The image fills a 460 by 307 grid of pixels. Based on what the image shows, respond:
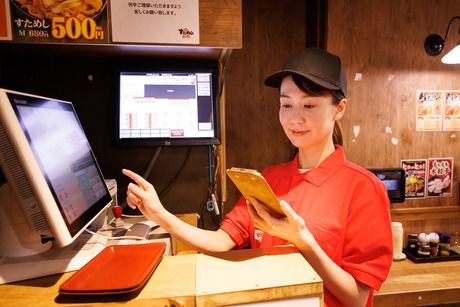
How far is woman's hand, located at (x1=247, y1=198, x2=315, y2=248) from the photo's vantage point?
856 millimetres

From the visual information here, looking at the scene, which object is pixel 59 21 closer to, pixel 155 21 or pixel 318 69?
pixel 155 21

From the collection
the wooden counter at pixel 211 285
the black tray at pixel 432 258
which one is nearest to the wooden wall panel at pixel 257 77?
the black tray at pixel 432 258

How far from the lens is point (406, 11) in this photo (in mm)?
2701

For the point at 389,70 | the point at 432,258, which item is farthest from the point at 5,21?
the point at 432,258

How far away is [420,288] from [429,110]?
1.55 metres

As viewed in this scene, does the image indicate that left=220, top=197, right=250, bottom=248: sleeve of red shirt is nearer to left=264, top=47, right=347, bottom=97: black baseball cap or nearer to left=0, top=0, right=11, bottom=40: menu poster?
left=264, top=47, right=347, bottom=97: black baseball cap

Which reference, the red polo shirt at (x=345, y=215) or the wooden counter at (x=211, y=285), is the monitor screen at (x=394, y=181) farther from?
the wooden counter at (x=211, y=285)

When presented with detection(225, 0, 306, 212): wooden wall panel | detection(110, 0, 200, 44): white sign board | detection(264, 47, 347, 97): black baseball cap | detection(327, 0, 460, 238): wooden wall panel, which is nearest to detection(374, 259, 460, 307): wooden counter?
detection(327, 0, 460, 238): wooden wall panel

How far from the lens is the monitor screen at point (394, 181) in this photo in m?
2.70

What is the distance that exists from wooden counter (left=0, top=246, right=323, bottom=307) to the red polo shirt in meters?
0.28

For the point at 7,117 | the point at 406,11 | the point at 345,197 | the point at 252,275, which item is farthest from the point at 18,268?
the point at 406,11

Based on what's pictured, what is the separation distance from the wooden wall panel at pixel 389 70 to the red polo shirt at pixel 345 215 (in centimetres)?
173

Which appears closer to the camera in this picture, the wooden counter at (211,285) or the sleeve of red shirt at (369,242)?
the wooden counter at (211,285)

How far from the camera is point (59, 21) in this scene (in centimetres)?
122
